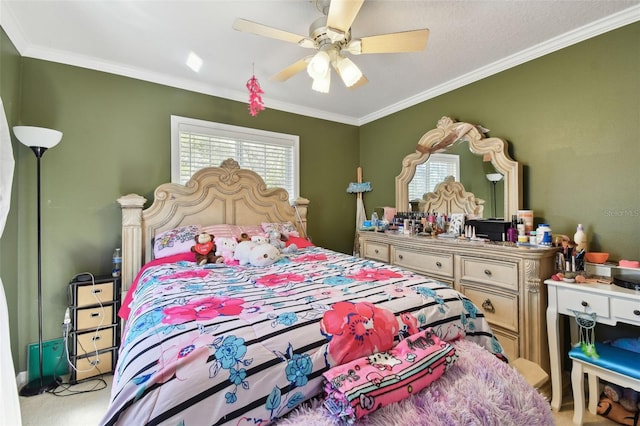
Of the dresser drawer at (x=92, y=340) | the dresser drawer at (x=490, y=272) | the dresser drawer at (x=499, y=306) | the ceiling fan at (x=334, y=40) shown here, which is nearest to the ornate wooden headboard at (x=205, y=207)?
the dresser drawer at (x=92, y=340)

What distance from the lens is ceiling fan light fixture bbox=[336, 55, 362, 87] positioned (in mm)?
1805

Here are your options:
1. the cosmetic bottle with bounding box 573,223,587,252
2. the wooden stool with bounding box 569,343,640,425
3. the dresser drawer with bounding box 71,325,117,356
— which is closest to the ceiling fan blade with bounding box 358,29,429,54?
the cosmetic bottle with bounding box 573,223,587,252

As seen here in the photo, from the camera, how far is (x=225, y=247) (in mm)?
2385

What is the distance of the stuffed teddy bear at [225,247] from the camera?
2.35 meters

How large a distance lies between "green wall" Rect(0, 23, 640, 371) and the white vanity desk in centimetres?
48

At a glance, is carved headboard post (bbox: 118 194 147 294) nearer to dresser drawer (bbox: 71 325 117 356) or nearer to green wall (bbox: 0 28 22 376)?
dresser drawer (bbox: 71 325 117 356)

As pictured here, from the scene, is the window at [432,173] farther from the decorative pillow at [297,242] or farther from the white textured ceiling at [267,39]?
the decorative pillow at [297,242]

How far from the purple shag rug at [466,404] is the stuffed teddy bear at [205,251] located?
5.28 feet

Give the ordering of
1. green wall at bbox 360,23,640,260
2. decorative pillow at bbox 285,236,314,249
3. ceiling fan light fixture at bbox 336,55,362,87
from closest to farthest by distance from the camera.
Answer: ceiling fan light fixture at bbox 336,55,362,87, green wall at bbox 360,23,640,260, decorative pillow at bbox 285,236,314,249

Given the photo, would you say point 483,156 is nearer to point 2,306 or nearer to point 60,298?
point 2,306

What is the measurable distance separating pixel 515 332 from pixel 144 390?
231 centimetres

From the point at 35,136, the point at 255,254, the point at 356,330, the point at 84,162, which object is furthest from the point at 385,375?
the point at 84,162

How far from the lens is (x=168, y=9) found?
1.83 meters

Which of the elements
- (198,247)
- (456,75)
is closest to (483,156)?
(456,75)
